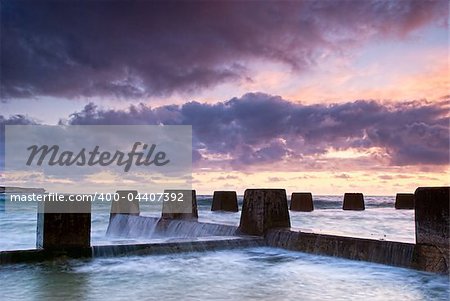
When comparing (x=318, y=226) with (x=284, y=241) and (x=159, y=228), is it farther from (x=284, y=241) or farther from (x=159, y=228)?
(x=284, y=241)

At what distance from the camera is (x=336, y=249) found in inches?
316

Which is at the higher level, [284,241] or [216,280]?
[284,241]

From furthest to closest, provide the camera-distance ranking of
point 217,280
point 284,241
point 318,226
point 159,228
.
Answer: point 318,226 < point 159,228 < point 284,241 < point 217,280

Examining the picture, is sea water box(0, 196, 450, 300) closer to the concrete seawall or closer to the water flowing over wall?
the concrete seawall

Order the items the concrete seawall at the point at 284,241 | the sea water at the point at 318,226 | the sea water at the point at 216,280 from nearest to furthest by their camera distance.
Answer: the sea water at the point at 216,280 → the concrete seawall at the point at 284,241 → the sea water at the point at 318,226

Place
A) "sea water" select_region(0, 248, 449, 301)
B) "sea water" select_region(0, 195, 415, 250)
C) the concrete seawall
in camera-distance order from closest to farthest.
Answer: "sea water" select_region(0, 248, 449, 301) < the concrete seawall < "sea water" select_region(0, 195, 415, 250)

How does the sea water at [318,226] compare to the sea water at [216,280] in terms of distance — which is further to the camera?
the sea water at [318,226]

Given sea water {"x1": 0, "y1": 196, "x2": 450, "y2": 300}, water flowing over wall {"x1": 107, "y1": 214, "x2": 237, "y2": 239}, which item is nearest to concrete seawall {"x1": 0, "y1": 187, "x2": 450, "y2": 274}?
water flowing over wall {"x1": 107, "y1": 214, "x2": 237, "y2": 239}

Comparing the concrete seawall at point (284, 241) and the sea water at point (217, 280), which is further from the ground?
the concrete seawall at point (284, 241)

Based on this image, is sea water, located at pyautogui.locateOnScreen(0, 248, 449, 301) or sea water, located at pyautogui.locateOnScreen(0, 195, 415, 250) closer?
sea water, located at pyautogui.locateOnScreen(0, 248, 449, 301)

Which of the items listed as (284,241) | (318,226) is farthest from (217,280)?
(318,226)

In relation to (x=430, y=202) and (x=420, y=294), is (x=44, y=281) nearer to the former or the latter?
(x=420, y=294)

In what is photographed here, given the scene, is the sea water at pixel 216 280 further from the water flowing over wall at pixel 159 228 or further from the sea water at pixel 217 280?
the water flowing over wall at pixel 159 228

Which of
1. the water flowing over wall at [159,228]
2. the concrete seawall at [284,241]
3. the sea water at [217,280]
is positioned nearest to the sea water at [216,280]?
the sea water at [217,280]
